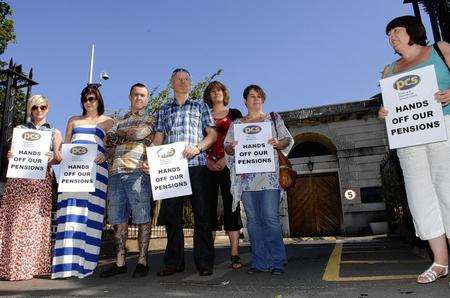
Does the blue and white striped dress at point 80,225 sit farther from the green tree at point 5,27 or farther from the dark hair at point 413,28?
the green tree at point 5,27

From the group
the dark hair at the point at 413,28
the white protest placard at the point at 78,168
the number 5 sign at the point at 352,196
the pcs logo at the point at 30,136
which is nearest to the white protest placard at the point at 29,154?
the pcs logo at the point at 30,136

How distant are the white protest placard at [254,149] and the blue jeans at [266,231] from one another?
0.92ft

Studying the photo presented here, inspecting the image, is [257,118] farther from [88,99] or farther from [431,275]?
[431,275]

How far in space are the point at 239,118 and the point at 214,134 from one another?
38cm

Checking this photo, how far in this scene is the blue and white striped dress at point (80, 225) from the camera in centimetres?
409

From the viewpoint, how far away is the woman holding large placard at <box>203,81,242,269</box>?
4.35 m

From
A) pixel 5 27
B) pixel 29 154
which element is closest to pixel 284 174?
pixel 29 154

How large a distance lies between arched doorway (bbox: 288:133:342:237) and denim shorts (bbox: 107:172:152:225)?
13.0 metres

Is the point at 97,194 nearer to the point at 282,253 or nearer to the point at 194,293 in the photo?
the point at 194,293

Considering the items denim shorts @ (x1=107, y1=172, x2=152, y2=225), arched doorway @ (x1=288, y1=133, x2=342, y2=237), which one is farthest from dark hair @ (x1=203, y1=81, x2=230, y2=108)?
arched doorway @ (x1=288, y1=133, x2=342, y2=237)

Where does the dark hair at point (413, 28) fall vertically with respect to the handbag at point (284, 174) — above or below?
above

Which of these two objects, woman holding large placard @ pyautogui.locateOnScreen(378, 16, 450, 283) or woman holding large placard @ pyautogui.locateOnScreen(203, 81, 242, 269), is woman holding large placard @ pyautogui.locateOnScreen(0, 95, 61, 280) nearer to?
woman holding large placard @ pyautogui.locateOnScreen(203, 81, 242, 269)

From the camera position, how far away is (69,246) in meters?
4.09

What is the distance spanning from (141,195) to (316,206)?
528 inches
